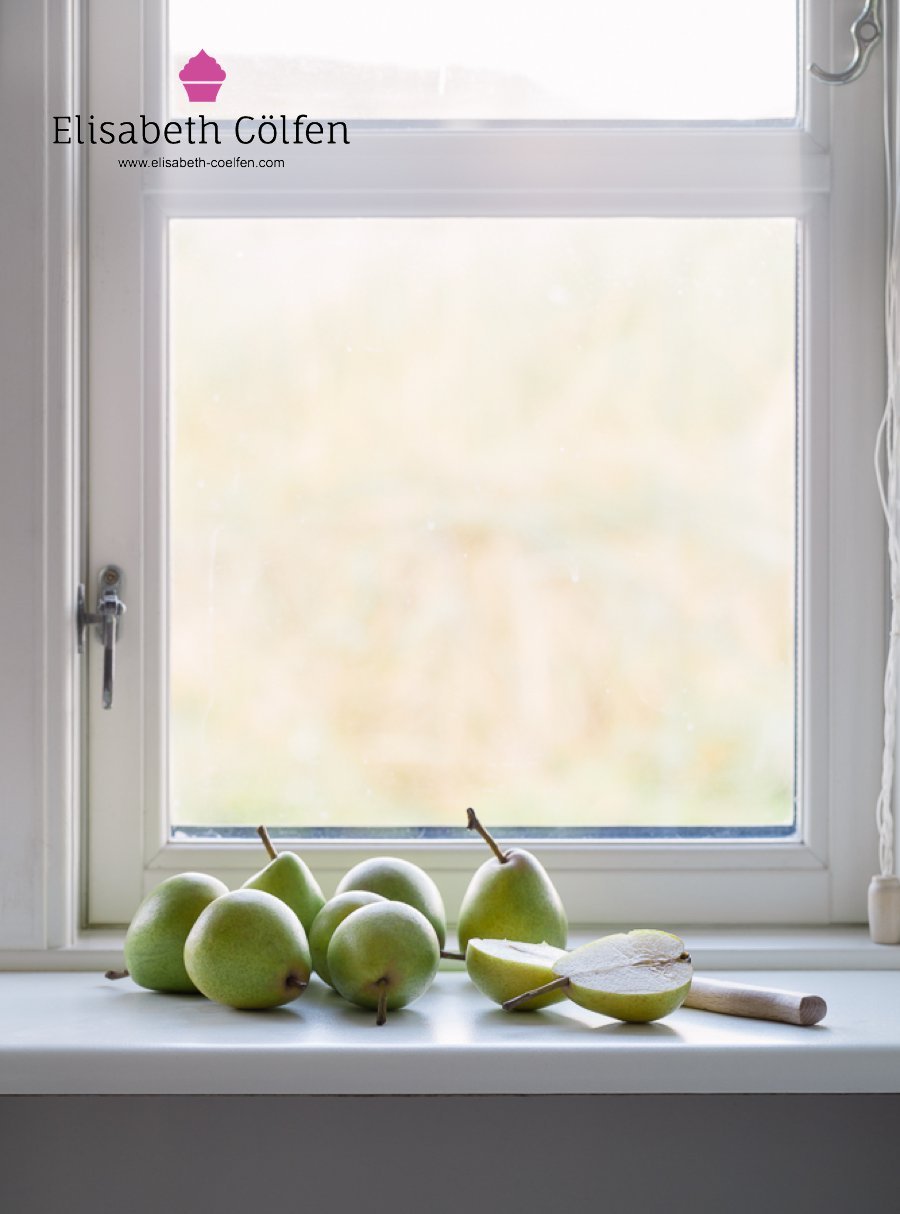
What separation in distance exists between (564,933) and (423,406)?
53cm

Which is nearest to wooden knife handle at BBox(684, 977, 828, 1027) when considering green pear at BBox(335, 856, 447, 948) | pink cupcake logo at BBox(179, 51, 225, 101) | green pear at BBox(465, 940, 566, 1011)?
green pear at BBox(465, 940, 566, 1011)

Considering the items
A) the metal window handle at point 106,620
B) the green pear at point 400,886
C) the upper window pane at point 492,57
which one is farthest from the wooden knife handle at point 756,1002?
the upper window pane at point 492,57

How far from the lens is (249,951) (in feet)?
2.94

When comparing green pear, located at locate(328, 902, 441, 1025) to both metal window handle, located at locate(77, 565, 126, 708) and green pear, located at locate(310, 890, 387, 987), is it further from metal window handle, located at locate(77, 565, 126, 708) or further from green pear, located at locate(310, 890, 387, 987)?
metal window handle, located at locate(77, 565, 126, 708)

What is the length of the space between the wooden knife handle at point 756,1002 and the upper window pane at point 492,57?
0.83m

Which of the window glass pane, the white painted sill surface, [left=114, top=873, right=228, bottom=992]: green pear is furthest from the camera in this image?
the window glass pane

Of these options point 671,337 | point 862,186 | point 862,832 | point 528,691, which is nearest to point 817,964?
point 862,832

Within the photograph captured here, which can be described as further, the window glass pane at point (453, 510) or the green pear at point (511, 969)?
the window glass pane at point (453, 510)

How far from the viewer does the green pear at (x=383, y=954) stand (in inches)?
35.2

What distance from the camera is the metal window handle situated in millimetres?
1132

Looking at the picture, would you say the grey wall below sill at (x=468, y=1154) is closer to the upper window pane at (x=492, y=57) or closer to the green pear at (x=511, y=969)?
the green pear at (x=511, y=969)

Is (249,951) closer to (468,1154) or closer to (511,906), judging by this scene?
(511,906)

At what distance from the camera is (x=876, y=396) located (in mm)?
1166

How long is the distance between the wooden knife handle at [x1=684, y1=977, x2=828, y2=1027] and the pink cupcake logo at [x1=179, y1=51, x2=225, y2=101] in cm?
95
